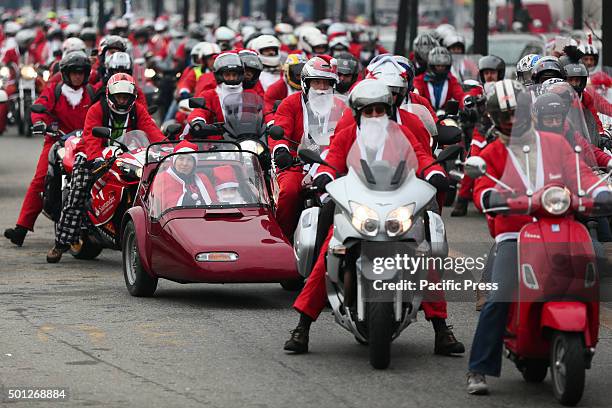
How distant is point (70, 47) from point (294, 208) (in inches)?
399

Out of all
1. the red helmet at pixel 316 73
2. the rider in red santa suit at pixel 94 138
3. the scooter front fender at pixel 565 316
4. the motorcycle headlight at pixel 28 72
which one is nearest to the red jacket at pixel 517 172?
the scooter front fender at pixel 565 316

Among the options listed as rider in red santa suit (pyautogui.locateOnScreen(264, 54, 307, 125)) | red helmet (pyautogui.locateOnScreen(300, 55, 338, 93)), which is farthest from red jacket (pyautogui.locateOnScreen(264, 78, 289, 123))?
red helmet (pyautogui.locateOnScreen(300, 55, 338, 93))

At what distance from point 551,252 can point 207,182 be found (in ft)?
15.3

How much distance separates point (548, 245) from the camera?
8.65m

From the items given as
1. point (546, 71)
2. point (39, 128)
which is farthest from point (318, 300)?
point (39, 128)

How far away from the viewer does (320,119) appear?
511 inches

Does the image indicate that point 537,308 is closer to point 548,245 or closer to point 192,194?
point 548,245

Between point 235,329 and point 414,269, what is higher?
point 414,269

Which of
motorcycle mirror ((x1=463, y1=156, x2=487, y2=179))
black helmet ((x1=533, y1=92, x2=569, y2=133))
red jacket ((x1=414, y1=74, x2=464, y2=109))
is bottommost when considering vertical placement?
red jacket ((x1=414, y1=74, x2=464, y2=109))

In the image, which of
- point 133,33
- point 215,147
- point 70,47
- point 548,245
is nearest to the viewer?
point 548,245

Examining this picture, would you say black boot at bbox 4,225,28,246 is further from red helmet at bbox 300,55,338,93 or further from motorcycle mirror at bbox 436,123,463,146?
motorcycle mirror at bbox 436,123,463,146

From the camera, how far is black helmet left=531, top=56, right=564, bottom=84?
1368 centimetres

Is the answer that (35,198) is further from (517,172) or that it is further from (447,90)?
(517,172)

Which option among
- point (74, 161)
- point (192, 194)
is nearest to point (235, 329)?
point (192, 194)
